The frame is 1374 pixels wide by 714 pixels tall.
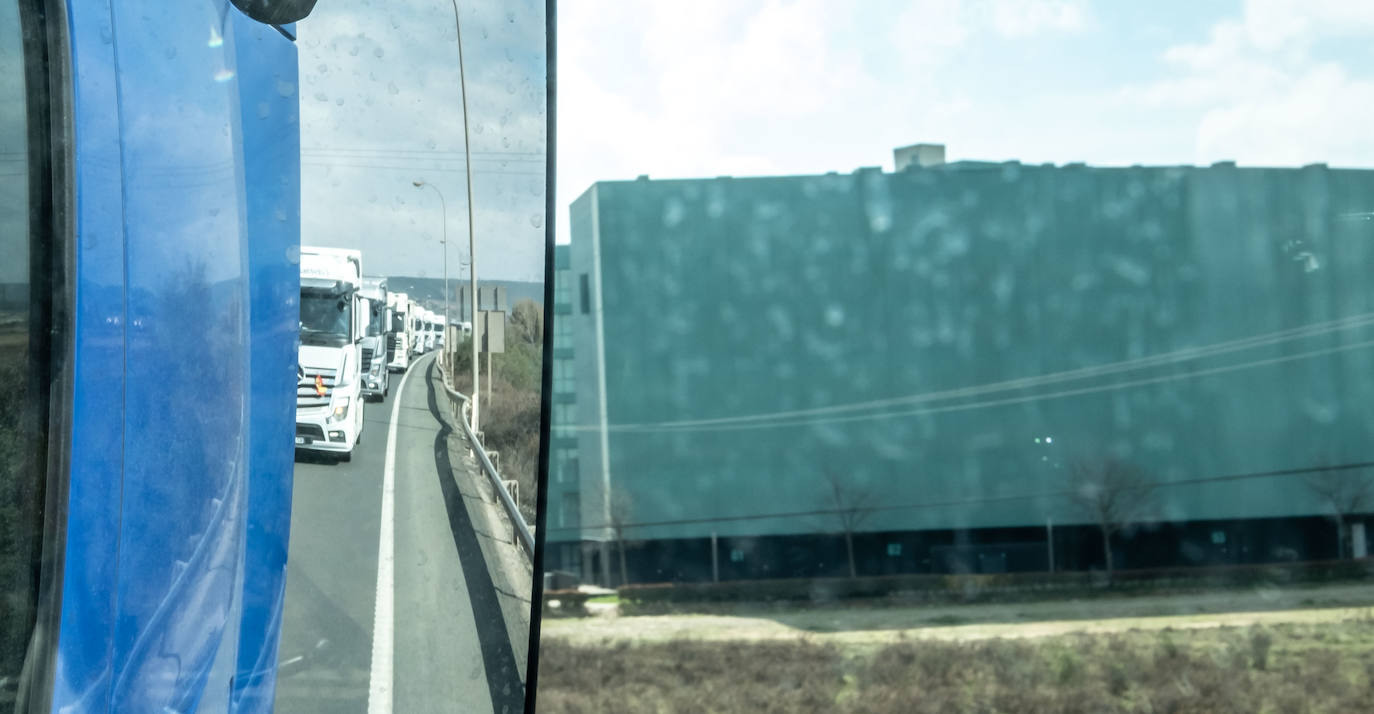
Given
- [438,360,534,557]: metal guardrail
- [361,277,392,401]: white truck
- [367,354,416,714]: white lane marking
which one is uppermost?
[361,277,392,401]: white truck

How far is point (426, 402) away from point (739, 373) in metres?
8.71

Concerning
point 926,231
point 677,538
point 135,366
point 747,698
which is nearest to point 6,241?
point 135,366

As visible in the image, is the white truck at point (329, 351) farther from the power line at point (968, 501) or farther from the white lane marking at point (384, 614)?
the power line at point (968, 501)

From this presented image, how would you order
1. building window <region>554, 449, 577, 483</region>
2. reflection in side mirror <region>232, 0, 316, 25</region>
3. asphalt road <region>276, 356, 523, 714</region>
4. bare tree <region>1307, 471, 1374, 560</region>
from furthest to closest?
1. building window <region>554, 449, 577, 483</region>
2. bare tree <region>1307, 471, 1374, 560</region>
3. asphalt road <region>276, 356, 523, 714</region>
4. reflection in side mirror <region>232, 0, 316, 25</region>

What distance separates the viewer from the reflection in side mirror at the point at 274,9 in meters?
0.76

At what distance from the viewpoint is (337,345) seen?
0.91m

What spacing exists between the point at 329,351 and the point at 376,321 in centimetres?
9

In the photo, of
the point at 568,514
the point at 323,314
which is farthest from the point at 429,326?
the point at 568,514

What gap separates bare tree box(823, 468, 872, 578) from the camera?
8.97 m

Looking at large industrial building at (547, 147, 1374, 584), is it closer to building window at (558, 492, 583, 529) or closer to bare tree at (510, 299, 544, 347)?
building window at (558, 492, 583, 529)

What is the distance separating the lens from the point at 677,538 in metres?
9.16

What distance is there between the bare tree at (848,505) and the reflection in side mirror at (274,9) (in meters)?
8.35

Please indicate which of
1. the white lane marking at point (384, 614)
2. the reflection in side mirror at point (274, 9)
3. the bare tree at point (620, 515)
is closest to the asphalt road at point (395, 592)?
the white lane marking at point (384, 614)

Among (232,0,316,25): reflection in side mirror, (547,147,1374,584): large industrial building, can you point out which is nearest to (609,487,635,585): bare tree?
(547,147,1374,584): large industrial building
